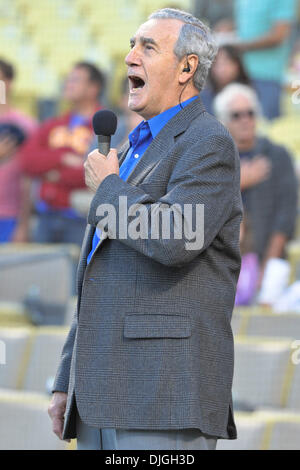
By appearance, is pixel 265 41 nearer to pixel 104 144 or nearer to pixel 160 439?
pixel 104 144

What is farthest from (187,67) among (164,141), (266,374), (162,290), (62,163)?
(62,163)

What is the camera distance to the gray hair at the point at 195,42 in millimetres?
2203

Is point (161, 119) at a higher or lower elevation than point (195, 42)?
lower

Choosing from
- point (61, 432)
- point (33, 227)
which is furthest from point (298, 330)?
point (33, 227)

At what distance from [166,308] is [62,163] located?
388 centimetres

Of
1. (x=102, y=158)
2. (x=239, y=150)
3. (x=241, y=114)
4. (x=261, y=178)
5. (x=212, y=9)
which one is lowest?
(x=102, y=158)

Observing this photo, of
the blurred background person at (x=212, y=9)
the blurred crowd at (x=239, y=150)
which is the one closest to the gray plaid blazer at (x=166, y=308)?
the blurred crowd at (x=239, y=150)

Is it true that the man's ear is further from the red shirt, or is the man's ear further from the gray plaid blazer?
the red shirt

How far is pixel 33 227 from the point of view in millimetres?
6188

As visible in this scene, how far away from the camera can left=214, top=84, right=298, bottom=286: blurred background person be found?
5113 mm

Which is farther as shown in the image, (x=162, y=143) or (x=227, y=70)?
(x=227, y=70)

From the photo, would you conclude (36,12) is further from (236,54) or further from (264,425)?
(264,425)

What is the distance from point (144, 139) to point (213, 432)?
71 cm

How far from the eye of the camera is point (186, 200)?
6.60 feet
